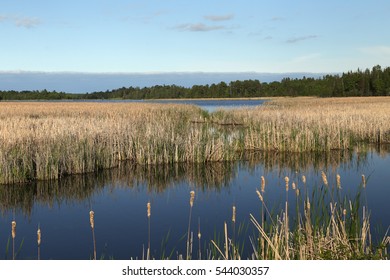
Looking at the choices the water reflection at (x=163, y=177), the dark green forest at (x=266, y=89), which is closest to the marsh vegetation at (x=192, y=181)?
the water reflection at (x=163, y=177)

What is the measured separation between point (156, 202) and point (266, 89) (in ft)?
397

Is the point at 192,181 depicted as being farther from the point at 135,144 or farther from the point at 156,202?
the point at 135,144

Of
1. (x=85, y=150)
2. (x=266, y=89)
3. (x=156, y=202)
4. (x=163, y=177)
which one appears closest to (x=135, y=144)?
(x=85, y=150)

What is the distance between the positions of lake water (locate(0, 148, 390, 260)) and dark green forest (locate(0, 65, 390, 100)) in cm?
7660

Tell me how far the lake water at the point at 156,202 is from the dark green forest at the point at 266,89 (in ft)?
251

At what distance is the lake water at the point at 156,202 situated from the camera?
6.96 m

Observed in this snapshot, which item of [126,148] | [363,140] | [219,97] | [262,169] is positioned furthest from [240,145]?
[219,97]

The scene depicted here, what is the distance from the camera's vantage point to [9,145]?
12164 millimetres

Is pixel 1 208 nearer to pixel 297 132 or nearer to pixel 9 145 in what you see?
pixel 9 145

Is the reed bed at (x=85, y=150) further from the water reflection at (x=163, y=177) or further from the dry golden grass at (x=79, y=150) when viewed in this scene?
the water reflection at (x=163, y=177)

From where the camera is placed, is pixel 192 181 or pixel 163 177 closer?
pixel 192 181

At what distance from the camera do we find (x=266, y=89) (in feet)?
418

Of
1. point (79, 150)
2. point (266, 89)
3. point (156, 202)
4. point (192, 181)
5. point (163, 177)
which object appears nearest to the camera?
point (156, 202)

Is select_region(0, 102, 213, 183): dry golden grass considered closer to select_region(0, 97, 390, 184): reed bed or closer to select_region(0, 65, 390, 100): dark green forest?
select_region(0, 97, 390, 184): reed bed
